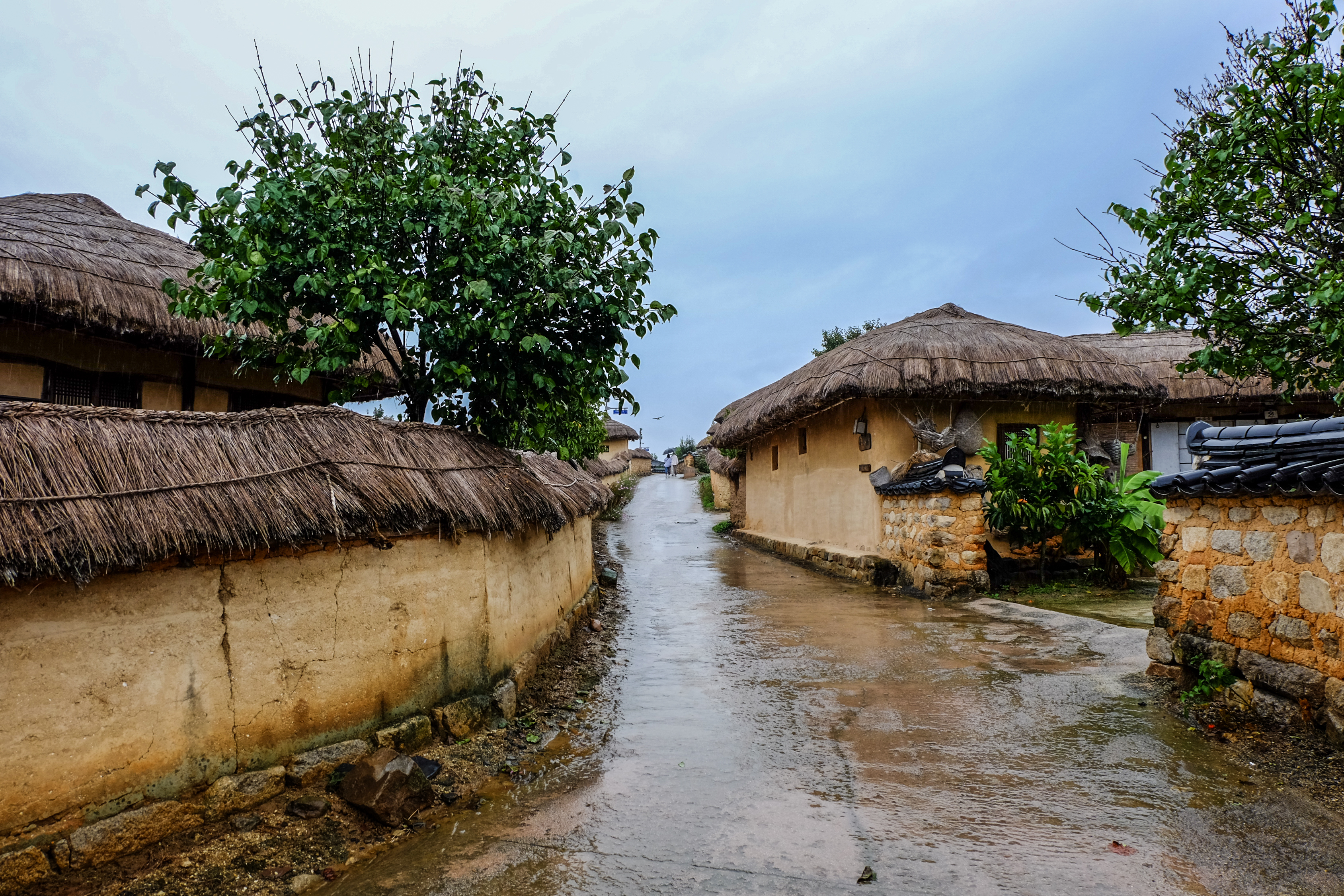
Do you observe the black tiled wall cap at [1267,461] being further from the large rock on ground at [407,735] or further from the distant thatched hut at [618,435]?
the distant thatched hut at [618,435]

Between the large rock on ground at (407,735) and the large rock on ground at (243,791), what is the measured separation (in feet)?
1.81

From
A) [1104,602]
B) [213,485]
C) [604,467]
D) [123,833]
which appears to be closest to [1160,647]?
[1104,602]

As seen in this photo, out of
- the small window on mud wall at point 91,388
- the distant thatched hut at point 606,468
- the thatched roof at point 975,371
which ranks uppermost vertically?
the thatched roof at point 975,371

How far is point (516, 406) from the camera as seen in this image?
19.2 feet

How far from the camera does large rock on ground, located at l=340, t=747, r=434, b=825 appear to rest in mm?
3662

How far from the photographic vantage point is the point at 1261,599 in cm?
464

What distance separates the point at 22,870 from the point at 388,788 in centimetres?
136

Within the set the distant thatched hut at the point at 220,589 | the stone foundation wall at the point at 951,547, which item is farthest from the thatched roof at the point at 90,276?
the stone foundation wall at the point at 951,547

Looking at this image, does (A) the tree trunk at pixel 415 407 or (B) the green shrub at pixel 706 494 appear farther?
(B) the green shrub at pixel 706 494

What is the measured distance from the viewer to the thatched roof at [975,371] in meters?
10.7

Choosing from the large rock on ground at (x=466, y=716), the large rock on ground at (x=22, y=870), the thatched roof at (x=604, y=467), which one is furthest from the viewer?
the thatched roof at (x=604, y=467)

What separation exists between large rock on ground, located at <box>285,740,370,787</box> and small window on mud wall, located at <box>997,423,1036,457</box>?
10.1m

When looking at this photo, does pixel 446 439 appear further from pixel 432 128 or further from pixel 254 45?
pixel 254 45

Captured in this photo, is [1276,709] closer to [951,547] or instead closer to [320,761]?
[951,547]
